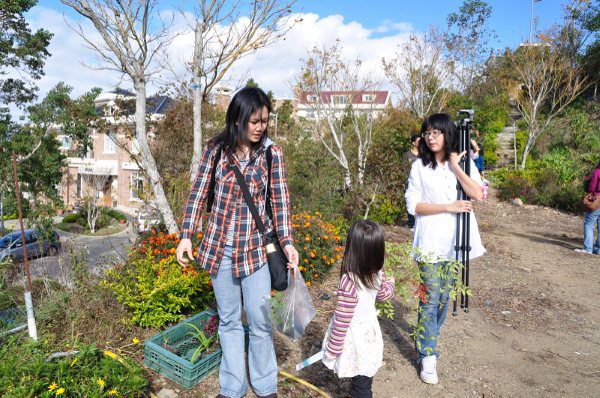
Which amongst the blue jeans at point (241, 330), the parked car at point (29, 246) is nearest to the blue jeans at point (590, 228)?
the blue jeans at point (241, 330)

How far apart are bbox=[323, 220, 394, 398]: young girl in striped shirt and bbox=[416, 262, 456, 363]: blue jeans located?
0.48 meters

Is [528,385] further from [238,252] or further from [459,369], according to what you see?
[238,252]

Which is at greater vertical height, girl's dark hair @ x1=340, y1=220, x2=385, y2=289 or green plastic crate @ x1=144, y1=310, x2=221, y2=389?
girl's dark hair @ x1=340, y1=220, x2=385, y2=289

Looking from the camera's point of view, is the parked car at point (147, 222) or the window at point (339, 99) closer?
the parked car at point (147, 222)

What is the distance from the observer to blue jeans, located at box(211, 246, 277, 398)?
2164 mm

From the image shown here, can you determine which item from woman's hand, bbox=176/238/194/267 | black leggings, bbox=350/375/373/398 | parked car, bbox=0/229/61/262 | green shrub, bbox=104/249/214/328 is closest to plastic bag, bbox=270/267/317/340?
black leggings, bbox=350/375/373/398

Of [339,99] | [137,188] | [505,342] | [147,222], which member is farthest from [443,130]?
[339,99]

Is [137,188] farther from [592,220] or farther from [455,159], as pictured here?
[592,220]

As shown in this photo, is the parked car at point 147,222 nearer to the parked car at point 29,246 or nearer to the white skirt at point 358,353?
the parked car at point 29,246

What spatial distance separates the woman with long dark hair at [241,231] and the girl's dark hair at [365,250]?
1.01ft

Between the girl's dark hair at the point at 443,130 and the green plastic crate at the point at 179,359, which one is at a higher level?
the girl's dark hair at the point at 443,130

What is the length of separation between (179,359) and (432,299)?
1593 millimetres

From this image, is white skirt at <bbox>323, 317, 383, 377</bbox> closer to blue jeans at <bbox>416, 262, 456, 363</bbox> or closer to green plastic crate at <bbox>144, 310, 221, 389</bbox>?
blue jeans at <bbox>416, 262, 456, 363</bbox>

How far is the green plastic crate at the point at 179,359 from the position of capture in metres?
2.45
